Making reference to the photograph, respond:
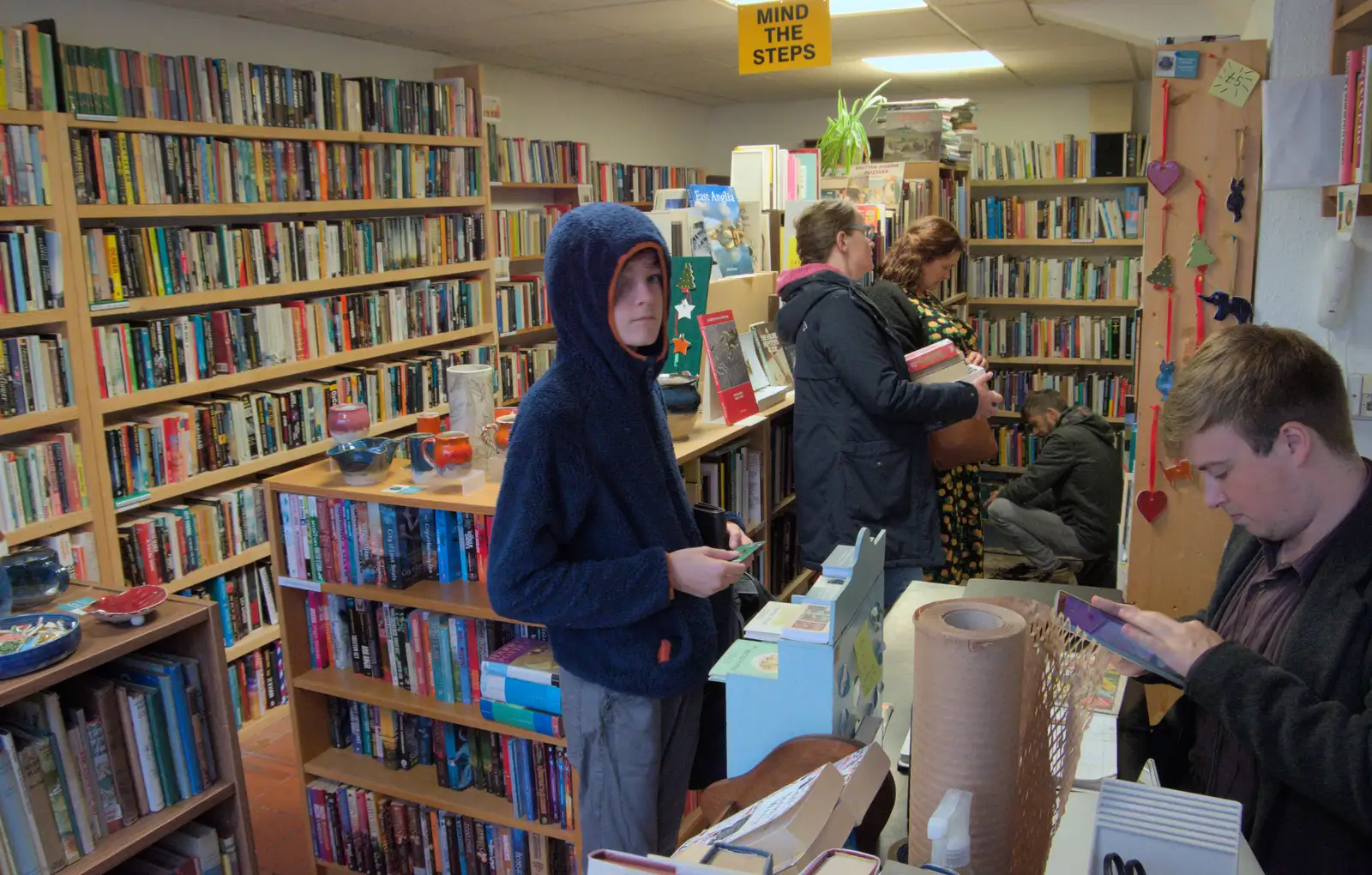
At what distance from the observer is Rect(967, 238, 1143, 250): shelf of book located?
6.43 m

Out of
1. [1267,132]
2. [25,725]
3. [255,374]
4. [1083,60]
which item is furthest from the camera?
[1083,60]

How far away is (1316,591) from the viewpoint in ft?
3.66

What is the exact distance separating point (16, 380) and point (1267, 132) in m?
3.36

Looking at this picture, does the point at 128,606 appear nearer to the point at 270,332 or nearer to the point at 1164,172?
the point at 270,332

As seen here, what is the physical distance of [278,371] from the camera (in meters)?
3.67

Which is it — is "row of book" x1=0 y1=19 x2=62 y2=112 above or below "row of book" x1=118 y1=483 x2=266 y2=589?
above

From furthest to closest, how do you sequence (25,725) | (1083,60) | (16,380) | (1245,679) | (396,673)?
1. (1083,60)
2. (16,380)
3. (396,673)
4. (25,725)
5. (1245,679)

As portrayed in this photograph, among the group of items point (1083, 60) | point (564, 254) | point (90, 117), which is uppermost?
point (1083, 60)

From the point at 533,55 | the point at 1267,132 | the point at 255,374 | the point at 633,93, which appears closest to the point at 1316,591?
the point at 1267,132

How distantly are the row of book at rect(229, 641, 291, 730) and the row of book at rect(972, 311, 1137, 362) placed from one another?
456 centimetres

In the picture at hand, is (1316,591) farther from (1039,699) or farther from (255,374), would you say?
(255,374)

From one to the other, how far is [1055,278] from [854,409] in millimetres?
4419

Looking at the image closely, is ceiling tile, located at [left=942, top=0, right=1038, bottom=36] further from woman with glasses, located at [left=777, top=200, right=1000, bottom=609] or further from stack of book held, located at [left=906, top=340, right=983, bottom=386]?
stack of book held, located at [left=906, top=340, right=983, bottom=386]

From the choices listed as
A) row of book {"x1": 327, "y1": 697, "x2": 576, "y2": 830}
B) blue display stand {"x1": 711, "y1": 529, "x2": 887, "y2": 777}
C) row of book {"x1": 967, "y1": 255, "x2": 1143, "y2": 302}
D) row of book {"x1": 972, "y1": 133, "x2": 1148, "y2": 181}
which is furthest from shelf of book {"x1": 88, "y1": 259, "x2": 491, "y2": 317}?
row of book {"x1": 972, "y1": 133, "x2": 1148, "y2": 181}
